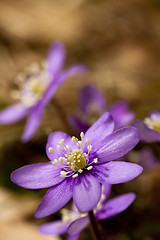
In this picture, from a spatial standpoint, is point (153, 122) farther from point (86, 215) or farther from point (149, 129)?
point (86, 215)

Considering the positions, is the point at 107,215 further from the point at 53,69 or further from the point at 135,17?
the point at 135,17

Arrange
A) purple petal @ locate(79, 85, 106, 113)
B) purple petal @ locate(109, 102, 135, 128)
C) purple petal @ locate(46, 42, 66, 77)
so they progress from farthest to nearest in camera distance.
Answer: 1. purple petal @ locate(46, 42, 66, 77)
2. purple petal @ locate(79, 85, 106, 113)
3. purple petal @ locate(109, 102, 135, 128)

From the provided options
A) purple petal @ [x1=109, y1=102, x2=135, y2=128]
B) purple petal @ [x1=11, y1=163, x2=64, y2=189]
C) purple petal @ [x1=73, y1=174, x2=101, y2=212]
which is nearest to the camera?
purple petal @ [x1=73, y1=174, x2=101, y2=212]

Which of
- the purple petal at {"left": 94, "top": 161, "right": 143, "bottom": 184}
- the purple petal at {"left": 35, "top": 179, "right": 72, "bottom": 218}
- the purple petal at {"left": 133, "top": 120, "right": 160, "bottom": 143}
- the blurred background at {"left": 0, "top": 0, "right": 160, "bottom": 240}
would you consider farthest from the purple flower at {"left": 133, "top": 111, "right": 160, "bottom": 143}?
the blurred background at {"left": 0, "top": 0, "right": 160, "bottom": 240}

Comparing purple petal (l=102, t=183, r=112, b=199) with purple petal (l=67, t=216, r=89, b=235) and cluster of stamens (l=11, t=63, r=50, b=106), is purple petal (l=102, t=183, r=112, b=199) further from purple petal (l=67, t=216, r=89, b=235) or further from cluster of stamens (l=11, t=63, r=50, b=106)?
cluster of stamens (l=11, t=63, r=50, b=106)

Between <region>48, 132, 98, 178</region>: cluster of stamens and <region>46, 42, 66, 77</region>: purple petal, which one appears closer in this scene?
<region>48, 132, 98, 178</region>: cluster of stamens

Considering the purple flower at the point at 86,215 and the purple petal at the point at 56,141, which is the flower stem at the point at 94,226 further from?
the purple petal at the point at 56,141

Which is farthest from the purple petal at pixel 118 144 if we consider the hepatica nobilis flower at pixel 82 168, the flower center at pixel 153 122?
the flower center at pixel 153 122
